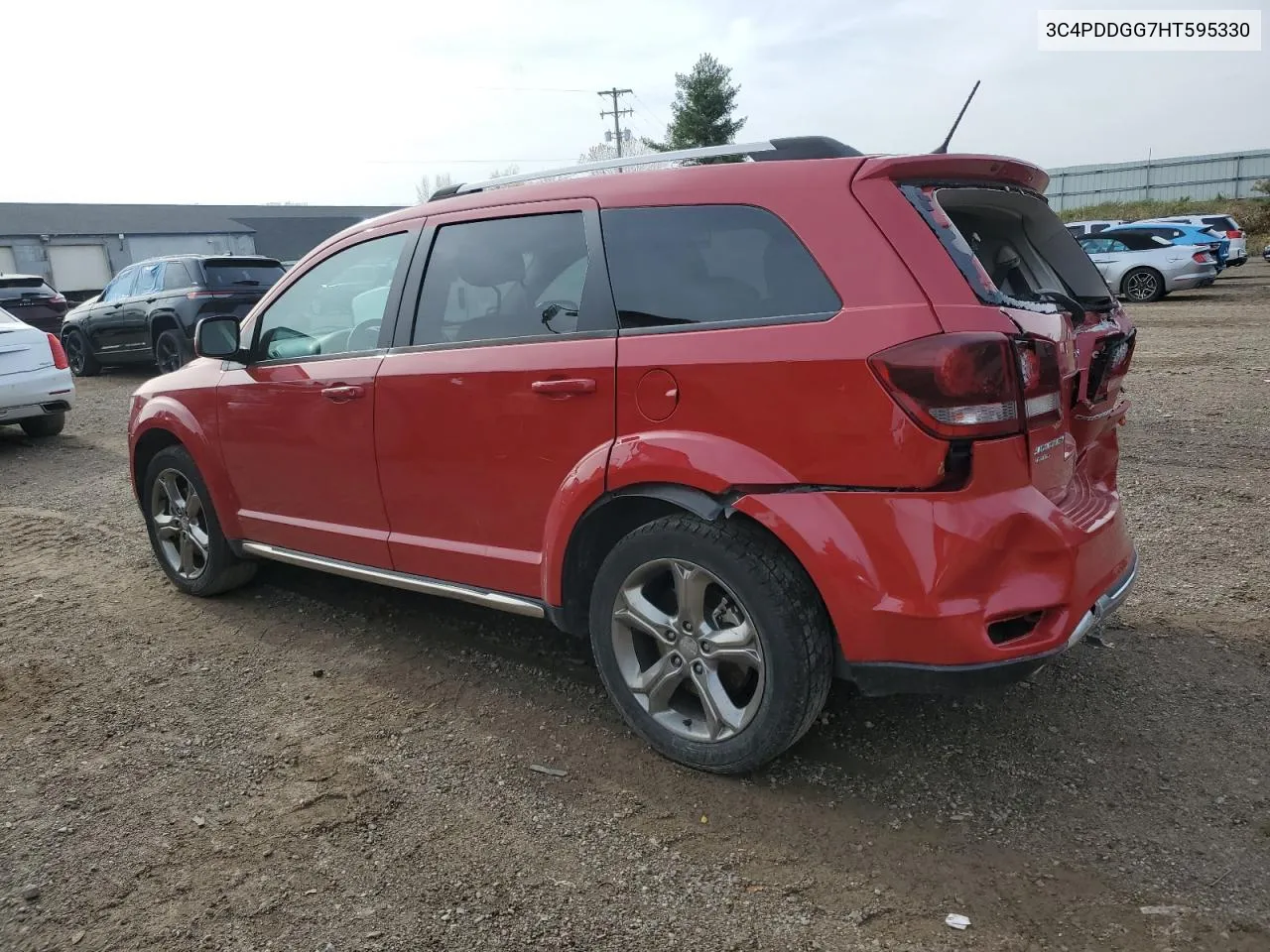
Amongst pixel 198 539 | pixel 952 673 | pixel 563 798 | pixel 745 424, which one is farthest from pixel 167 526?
pixel 952 673

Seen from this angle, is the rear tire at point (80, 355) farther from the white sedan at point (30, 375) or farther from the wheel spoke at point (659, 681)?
the wheel spoke at point (659, 681)

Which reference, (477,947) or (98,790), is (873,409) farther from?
(98,790)

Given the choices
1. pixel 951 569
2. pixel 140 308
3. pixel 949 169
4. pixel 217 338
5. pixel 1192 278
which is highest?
pixel 949 169

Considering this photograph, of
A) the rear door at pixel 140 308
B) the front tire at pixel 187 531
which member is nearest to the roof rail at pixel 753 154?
the front tire at pixel 187 531

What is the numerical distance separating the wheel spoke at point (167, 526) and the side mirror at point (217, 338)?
98 centimetres

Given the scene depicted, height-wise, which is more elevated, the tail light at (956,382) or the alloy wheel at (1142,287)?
the tail light at (956,382)

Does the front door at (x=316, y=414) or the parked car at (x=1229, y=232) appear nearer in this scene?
the front door at (x=316, y=414)

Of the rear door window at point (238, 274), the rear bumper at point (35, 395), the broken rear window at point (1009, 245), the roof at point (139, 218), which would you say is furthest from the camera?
the roof at point (139, 218)

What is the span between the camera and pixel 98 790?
3.04 meters

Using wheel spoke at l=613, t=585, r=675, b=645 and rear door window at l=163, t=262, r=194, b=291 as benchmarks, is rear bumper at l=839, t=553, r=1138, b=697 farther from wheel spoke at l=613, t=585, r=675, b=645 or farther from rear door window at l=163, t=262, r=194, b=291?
rear door window at l=163, t=262, r=194, b=291

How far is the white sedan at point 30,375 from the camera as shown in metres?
8.98

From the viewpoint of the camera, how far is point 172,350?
13320mm

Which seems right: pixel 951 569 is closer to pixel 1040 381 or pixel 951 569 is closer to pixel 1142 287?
pixel 1040 381

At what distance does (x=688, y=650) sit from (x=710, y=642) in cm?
10
